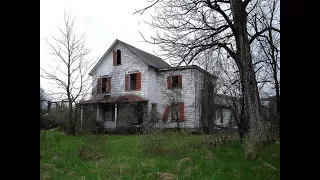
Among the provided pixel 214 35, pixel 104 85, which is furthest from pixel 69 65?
pixel 214 35

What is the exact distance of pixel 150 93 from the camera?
14.6 feet

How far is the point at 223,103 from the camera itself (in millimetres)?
4230

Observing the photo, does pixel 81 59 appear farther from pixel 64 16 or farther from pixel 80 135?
pixel 80 135

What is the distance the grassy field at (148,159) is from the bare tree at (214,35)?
2.42 ft

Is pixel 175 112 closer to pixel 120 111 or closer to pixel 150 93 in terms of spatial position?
pixel 150 93

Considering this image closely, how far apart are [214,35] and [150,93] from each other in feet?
4.46

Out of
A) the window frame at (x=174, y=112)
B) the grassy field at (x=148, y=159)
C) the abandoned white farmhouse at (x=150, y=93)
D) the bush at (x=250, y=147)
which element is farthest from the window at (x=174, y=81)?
the bush at (x=250, y=147)

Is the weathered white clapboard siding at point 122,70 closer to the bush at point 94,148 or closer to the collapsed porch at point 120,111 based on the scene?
the collapsed porch at point 120,111

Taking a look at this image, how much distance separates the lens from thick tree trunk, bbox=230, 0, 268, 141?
12.6 feet

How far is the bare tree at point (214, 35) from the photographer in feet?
12.8

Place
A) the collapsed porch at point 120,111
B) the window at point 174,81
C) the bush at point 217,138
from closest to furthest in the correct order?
1. the bush at point 217,138
2. the collapsed porch at point 120,111
3. the window at point 174,81

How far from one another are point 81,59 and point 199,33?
1835mm
